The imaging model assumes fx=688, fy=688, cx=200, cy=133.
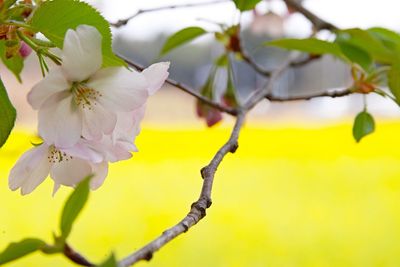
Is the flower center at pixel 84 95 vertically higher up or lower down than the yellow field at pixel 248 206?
higher up

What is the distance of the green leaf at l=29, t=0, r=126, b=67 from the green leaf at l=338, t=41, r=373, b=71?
0.23 m

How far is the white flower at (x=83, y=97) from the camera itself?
242 millimetres

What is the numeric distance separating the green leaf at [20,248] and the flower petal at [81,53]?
72mm

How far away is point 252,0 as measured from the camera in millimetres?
385

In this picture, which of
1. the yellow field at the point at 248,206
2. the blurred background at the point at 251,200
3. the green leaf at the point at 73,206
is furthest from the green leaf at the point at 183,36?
the green leaf at the point at 73,206

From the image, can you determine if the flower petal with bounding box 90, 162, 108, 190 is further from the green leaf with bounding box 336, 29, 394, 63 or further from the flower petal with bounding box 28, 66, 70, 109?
the green leaf with bounding box 336, 29, 394, 63

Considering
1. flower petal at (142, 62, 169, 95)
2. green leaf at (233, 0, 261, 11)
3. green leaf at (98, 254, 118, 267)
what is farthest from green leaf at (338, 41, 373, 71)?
green leaf at (98, 254, 118, 267)

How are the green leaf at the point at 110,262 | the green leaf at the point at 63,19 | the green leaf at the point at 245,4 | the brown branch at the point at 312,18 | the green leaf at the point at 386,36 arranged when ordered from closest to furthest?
the green leaf at the point at 110,262
the green leaf at the point at 63,19
the green leaf at the point at 245,4
the green leaf at the point at 386,36
the brown branch at the point at 312,18

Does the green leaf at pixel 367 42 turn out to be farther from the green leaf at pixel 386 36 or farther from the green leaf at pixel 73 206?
the green leaf at pixel 73 206

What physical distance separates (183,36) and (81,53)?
12.4 inches

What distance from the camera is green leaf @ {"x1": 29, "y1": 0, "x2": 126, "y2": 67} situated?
0.27 meters

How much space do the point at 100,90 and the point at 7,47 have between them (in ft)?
0.17

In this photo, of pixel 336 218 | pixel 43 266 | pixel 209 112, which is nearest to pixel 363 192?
pixel 336 218

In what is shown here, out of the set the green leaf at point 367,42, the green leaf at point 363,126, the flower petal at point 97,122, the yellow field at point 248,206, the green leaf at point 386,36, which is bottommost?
the yellow field at point 248,206
